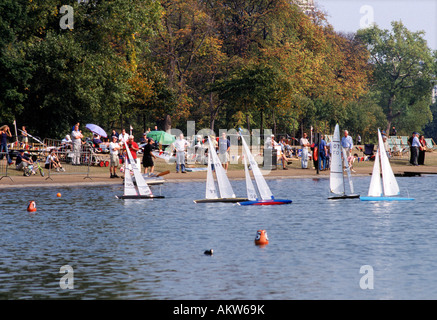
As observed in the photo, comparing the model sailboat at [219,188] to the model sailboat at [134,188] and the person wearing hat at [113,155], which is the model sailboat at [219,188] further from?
the person wearing hat at [113,155]

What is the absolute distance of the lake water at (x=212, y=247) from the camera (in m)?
14.1

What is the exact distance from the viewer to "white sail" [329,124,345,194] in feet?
93.7

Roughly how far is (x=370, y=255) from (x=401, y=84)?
304 ft

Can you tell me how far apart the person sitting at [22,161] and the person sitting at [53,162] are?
0.96 meters

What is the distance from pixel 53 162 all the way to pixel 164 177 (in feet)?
19.5

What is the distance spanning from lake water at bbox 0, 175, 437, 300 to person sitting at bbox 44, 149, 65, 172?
6548 millimetres

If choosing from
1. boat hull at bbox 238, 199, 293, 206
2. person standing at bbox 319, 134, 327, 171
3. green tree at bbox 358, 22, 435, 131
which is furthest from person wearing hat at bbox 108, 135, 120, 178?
green tree at bbox 358, 22, 435, 131

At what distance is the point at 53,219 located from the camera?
79.4 ft

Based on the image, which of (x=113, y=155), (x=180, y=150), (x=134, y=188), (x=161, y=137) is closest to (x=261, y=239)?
(x=134, y=188)

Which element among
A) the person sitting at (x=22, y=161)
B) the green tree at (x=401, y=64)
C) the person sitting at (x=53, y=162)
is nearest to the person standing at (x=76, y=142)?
the person sitting at (x=53, y=162)

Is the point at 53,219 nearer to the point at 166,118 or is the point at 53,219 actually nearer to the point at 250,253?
the point at 250,253

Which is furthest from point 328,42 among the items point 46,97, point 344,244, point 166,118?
point 344,244

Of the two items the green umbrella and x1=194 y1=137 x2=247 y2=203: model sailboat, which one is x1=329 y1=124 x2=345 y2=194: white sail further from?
the green umbrella

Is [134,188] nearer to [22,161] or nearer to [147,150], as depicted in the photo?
[147,150]
